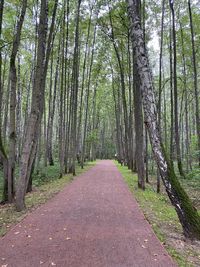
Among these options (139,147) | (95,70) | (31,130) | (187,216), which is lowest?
(187,216)

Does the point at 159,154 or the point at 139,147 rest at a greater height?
the point at 139,147

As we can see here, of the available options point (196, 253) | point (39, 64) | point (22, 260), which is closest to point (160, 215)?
point (196, 253)

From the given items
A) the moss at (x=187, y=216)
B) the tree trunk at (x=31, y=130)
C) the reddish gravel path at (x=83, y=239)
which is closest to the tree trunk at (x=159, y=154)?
the moss at (x=187, y=216)

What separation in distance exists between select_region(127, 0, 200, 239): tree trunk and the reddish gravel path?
0.79 meters

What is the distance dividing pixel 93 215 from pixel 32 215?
1.57 metres

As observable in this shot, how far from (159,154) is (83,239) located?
2338 mm

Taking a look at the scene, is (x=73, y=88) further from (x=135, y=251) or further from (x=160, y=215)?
(x=135, y=251)

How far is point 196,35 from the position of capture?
1686 centimetres

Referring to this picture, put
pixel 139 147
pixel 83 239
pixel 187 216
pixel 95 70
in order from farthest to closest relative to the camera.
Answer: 1. pixel 95 70
2. pixel 139 147
3. pixel 187 216
4. pixel 83 239

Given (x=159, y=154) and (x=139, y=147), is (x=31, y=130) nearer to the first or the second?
(x=159, y=154)

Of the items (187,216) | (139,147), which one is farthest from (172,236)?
(139,147)

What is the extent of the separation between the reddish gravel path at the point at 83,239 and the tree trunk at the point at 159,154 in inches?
31.3

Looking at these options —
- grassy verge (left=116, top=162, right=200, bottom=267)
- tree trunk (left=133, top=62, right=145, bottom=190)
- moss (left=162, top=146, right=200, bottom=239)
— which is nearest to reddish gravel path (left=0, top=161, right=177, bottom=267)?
grassy verge (left=116, top=162, right=200, bottom=267)

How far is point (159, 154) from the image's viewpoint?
518 centimetres
